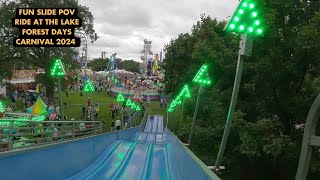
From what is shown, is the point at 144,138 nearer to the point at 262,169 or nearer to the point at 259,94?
the point at 262,169

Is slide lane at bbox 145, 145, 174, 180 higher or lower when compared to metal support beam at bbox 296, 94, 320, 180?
lower

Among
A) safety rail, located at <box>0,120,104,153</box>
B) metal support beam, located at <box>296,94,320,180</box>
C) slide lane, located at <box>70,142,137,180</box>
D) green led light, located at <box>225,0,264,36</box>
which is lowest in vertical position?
slide lane, located at <box>70,142,137,180</box>

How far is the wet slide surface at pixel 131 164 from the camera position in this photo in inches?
437

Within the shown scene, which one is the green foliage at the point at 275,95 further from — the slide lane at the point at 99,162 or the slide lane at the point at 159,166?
the slide lane at the point at 99,162

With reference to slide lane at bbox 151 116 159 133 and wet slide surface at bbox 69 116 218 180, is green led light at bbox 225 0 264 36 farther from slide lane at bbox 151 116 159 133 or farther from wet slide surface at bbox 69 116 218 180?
slide lane at bbox 151 116 159 133

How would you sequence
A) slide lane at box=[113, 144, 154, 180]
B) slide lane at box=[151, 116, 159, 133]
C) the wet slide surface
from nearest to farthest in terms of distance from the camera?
the wet slide surface → slide lane at box=[113, 144, 154, 180] → slide lane at box=[151, 116, 159, 133]

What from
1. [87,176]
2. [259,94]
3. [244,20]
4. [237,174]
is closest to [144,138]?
[237,174]

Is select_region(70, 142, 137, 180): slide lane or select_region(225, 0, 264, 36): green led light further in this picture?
select_region(70, 142, 137, 180): slide lane

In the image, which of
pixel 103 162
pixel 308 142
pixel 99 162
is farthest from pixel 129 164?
pixel 308 142

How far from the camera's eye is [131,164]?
13.5 metres

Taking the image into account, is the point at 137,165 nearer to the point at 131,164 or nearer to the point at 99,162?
the point at 131,164

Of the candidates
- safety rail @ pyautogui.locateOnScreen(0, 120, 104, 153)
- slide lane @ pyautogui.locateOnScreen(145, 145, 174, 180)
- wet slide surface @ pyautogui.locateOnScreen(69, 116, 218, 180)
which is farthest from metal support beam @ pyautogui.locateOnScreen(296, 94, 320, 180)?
slide lane @ pyautogui.locateOnScreen(145, 145, 174, 180)

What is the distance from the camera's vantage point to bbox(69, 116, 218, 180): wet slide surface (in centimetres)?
1110

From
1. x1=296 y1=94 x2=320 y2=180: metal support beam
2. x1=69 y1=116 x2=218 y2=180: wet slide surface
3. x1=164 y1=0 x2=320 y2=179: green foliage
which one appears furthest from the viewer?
x1=164 y1=0 x2=320 y2=179: green foliage
